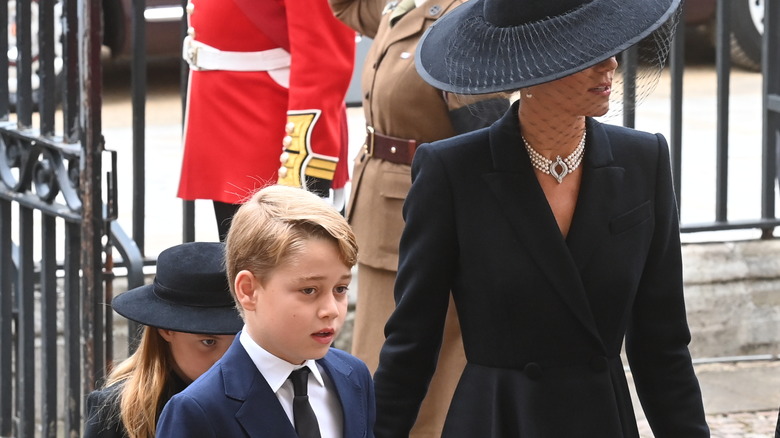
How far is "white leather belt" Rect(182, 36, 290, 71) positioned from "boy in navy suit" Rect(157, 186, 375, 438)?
220 centimetres

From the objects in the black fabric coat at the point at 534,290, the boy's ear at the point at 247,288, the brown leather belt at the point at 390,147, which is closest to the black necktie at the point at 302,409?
the boy's ear at the point at 247,288

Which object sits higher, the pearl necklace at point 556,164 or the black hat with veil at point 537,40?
the black hat with veil at point 537,40

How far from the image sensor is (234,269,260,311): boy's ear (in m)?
2.48

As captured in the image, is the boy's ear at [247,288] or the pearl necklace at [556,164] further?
the pearl necklace at [556,164]

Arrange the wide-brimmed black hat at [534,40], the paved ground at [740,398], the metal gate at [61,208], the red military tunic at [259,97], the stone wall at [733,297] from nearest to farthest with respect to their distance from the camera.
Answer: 1. the wide-brimmed black hat at [534,40]
2. the metal gate at [61,208]
3. the red military tunic at [259,97]
4. the paved ground at [740,398]
5. the stone wall at [733,297]

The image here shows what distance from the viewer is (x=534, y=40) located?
2738 mm

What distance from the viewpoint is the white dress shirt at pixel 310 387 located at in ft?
8.03

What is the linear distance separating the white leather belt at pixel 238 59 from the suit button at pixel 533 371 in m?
2.10

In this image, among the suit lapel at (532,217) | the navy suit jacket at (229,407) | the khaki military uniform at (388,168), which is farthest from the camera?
the khaki military uniform at (388,168)

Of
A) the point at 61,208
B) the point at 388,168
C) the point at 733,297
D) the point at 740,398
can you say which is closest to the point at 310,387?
the point at 61,208

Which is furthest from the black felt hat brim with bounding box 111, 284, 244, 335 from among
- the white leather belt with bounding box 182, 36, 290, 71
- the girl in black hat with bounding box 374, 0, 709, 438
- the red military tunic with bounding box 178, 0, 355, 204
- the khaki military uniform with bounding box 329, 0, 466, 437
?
the white leather belt with bounding box 182, 36, 290, 71

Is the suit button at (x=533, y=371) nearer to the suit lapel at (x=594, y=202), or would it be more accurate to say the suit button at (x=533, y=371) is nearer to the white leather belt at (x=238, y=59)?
the suit lapel at (x=594, y=202)

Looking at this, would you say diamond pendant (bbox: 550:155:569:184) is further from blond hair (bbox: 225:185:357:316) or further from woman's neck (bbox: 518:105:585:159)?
blond hair (bbox: 225:185:357:316)

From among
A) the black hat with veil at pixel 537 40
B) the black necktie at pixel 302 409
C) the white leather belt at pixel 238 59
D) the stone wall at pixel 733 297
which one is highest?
the white leather belt at pixel 238 59
